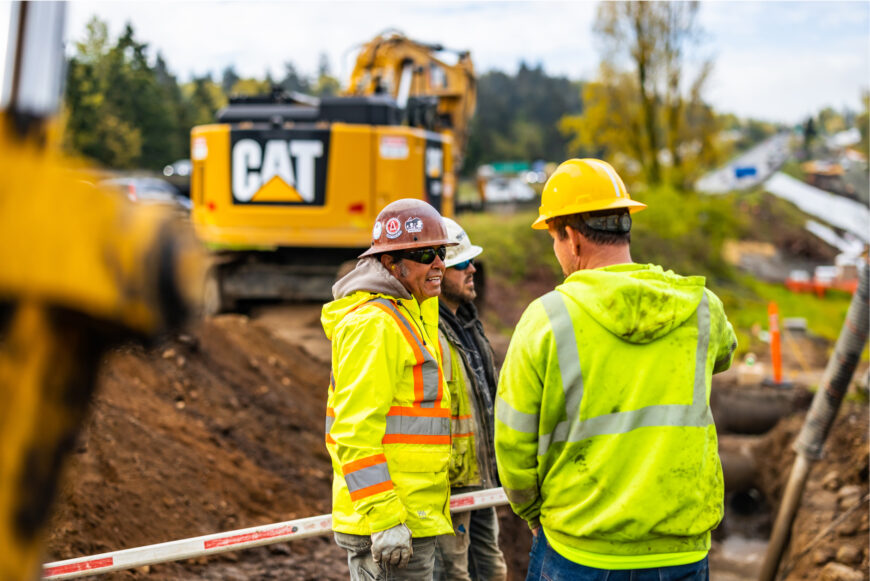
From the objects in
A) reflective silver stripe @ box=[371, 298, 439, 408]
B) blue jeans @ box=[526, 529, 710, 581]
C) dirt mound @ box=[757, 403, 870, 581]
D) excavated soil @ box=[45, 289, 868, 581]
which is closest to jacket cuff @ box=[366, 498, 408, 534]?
reflective silver stripe @ box=[371, 298, 439, 408]

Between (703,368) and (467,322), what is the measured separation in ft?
5.58

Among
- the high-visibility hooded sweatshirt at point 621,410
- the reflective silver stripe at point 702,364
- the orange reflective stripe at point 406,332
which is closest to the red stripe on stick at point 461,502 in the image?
the orange reflective stripe at point 406,332

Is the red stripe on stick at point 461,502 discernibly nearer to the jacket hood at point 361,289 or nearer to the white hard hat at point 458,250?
the jacket hood at point 361,289

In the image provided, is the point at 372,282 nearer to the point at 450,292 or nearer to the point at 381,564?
the point at 450,292

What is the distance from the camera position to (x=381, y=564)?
2.92 metres

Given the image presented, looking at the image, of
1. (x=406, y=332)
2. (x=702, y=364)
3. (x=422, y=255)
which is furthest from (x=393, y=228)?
(x=702, y=364)

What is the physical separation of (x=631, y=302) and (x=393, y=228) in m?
1.16

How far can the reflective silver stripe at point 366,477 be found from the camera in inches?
113

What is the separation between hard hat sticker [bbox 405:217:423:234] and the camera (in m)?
3.25

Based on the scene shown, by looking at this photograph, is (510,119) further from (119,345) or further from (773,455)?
(119,345)

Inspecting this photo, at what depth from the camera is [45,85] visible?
85cm

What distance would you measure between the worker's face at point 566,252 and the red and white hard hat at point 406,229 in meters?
0.63

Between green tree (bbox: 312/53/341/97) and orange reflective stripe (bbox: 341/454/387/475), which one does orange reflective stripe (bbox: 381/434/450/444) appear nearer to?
orange reflective stripe (bbox: 341/454/387/475)

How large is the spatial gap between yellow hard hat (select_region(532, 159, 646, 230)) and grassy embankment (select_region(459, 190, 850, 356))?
1227 centimetres
